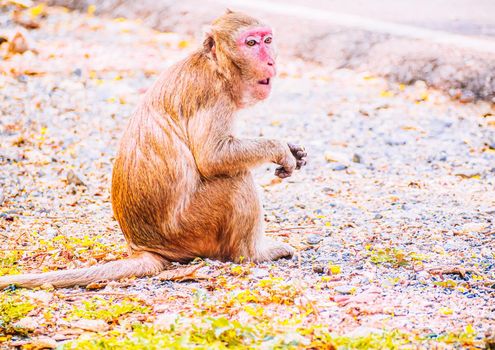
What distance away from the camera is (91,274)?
451 centimetres

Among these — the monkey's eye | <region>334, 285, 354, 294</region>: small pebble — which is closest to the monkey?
the monkey's eye

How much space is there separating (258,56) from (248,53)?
0.07 meters

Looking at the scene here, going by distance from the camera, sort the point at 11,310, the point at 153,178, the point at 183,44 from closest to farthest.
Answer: the point at 11,310 < the point at 153,178 < the point at 183,44

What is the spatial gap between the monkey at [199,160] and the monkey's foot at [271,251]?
1 centimetres

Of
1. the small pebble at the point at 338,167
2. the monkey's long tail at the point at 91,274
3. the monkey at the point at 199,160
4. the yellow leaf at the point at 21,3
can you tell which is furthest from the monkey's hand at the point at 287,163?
the yellow leaf at the point at 21,3

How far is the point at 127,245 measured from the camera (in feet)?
16.6

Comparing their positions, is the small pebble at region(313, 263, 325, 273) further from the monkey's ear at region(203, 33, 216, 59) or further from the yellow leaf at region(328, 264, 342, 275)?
the monkey's ear at region(203, 33, 216, 59)

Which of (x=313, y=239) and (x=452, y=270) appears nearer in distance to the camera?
(x=452, y=270)

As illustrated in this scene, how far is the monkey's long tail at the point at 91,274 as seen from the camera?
4414mm

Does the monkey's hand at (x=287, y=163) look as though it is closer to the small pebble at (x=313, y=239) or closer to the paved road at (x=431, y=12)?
the small pebble at (x=313, y=239)

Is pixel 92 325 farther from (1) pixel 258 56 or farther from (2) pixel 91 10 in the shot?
(2) pixel 91 10

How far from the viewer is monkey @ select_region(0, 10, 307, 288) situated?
478cm

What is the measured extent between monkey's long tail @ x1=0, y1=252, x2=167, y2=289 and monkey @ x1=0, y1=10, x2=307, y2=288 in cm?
1

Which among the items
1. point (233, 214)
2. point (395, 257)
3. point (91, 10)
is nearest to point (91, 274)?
point (233, 214)
